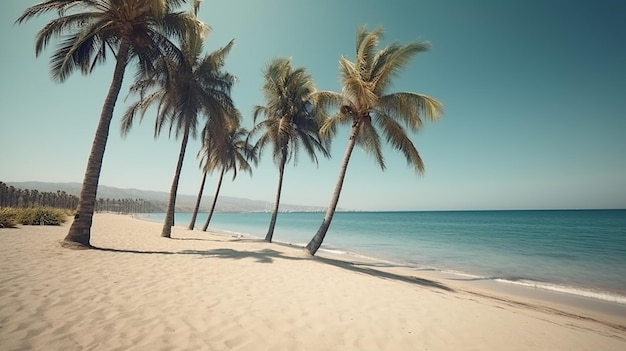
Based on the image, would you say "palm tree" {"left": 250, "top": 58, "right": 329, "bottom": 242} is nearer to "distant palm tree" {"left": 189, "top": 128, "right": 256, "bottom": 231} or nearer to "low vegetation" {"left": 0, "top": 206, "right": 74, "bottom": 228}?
"distant palm tree" {"left": 189, "top": 128, "right": 256, "bottom": 231}

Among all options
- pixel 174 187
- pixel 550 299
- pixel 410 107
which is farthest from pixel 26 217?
pixel 550 299

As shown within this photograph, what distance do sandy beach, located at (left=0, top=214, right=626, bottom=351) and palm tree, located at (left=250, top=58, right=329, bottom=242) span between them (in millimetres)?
9346

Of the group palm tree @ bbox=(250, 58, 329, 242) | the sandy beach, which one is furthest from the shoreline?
palm tree @ bbox=(250, 58, 329, 242)

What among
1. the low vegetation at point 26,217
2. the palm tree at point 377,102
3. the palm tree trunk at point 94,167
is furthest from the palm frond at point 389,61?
the low vegetation at point 26,217

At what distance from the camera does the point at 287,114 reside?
15.9 meters

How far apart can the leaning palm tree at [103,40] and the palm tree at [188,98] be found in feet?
9.16

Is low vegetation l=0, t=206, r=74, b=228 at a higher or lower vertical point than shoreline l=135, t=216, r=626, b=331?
higher

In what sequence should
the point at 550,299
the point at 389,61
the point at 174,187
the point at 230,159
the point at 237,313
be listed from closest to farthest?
the point at 237,313 < the point at 550,299 < the point at 389,61 < the point at 174,187 < the point at 230,159

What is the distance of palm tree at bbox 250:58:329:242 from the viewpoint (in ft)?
51.2

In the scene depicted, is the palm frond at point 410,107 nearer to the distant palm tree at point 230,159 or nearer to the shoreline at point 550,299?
the shoreline at point 550,299

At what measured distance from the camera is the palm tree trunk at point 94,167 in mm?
8461

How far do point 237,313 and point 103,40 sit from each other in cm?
1118

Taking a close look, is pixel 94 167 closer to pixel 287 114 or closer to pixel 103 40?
pixel 103 40

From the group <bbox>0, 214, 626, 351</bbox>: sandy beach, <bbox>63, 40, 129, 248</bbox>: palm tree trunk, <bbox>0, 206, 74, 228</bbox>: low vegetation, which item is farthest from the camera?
<bbox>0, 206, 74, 228</bbox>: low vegetation
